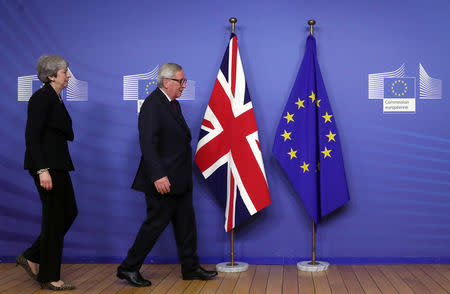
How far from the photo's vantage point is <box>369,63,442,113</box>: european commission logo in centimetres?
354

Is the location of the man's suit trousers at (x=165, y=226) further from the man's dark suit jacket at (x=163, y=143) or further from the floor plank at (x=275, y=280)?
the floor plank at (x=275, y=280)

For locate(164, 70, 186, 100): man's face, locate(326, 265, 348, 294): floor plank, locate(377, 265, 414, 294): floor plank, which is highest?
locate(164, 70, 186, 100): man's face

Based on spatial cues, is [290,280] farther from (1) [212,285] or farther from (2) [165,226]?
(2) [165,226]

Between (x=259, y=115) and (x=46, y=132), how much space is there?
1.43 meters

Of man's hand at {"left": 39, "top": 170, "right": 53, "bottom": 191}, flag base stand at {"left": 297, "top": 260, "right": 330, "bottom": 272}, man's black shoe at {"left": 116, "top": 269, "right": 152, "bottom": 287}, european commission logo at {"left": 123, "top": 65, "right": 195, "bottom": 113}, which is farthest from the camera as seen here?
european commission logo at {"left": 123, "top": 65, "right": 195, "bottom": 113}

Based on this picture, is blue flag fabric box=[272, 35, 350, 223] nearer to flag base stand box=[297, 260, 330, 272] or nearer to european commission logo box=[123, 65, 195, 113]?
flag base stand box=[297, 260, 330, 272]

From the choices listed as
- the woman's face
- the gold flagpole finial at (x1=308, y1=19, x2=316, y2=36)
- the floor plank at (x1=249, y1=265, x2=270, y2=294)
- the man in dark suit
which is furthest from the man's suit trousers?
the gold flagpole finial at (x1=308, y1=19, x2=316, y2=36)

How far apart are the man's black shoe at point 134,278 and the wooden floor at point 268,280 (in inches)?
1.5

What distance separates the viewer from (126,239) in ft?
12.0

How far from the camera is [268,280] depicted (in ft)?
10.3

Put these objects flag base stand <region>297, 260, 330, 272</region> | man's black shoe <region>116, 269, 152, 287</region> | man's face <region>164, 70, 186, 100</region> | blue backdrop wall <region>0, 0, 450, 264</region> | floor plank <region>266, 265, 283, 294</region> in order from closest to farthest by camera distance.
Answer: floor plank <region>266, 265, 283, 294</region>
man's black shoe <region>116, 269, 152, 287</region>
man's face <region>164, 70, 186, 100</region>
flag base stand <region>297, 260, 330, 272</region>
blue backdrop wall <region>0, 0, 450, 264</region>

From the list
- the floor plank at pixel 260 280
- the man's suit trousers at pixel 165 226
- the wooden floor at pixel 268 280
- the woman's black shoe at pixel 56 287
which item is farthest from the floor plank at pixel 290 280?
the woman's black shoe at pixel 56 287

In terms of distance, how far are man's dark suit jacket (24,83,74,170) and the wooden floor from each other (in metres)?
0.74

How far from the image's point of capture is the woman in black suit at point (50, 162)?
2.83 metres
